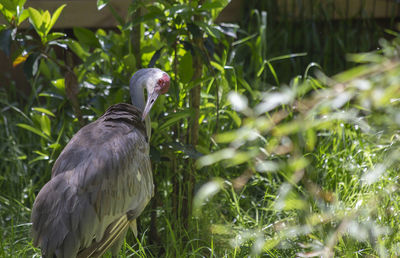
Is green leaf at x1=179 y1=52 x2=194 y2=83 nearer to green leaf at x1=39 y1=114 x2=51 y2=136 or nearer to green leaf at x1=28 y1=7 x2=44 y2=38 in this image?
green leaf at x1=28 y1=7 x2=44 y2=38

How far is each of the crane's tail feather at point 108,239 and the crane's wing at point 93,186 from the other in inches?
1.0

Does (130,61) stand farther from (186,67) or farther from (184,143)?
(184,143)

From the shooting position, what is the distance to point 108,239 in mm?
2299

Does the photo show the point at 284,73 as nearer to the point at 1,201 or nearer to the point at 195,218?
the point at 195,218

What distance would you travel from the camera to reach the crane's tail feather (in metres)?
2.25

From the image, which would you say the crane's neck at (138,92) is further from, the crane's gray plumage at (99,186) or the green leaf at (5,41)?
the green leaf at (5,41)

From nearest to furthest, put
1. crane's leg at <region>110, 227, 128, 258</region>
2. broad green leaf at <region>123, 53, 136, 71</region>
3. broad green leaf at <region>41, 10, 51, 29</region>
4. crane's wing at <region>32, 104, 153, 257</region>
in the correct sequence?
1. crane's wing at <region>32, 104, 153, 257</region>
2. crane's leg at <region>110, 227, 128, 258</region>
3. broad green leaf at <region>41, 10, 51, 29</region>
4. broad green leaf at <region>123, 53, 136, 71</region>

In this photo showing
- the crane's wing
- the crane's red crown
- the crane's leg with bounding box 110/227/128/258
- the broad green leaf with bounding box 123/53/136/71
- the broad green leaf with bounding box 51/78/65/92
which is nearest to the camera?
the crane's wing

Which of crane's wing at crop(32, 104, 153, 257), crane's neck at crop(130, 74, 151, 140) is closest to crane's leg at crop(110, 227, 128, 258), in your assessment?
crane's wing at crop(32, 104, 153, 257)

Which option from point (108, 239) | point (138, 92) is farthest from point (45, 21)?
point (108, 239)

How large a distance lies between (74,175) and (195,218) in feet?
3.38

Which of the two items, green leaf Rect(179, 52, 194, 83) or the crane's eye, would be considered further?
green leaf Rect(179, 52, 194, 83)

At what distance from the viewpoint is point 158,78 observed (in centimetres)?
258

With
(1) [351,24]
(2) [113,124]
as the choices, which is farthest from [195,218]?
(1) [351,24]
